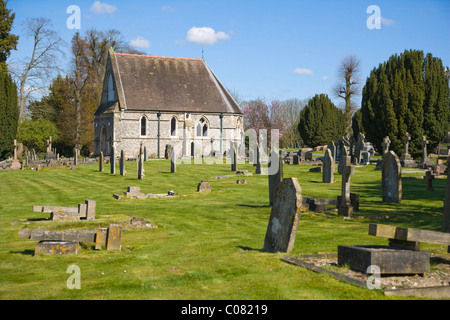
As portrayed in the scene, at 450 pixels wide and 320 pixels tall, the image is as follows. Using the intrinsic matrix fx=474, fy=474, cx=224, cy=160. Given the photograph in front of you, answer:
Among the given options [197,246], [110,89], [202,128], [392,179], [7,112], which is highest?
[110,89]

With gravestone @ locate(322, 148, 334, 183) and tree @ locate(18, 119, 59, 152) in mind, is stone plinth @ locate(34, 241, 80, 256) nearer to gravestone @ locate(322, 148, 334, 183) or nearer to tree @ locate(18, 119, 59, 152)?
gravestone @ locate(322, 148, 334, 183)

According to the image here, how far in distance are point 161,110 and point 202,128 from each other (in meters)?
4.60

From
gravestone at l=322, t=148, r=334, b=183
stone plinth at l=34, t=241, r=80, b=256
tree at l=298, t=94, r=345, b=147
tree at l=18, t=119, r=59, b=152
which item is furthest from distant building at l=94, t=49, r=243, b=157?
stone plinth at l=34, t=241, r=80, b=256

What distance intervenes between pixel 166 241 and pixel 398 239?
4613 mm

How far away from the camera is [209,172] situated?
90.4 feet

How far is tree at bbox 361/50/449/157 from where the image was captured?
33.3 m

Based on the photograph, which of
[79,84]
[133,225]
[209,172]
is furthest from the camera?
[79,84]

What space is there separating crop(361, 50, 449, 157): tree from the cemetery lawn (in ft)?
49.0

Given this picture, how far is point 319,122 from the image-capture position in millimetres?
57719

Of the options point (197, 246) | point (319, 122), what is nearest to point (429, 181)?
point (197, 246)

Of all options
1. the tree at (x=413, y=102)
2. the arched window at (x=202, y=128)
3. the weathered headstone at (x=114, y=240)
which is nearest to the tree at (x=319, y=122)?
the arched window at (x=202, y=128)

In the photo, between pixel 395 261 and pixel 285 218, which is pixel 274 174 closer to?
pixel 285 218
